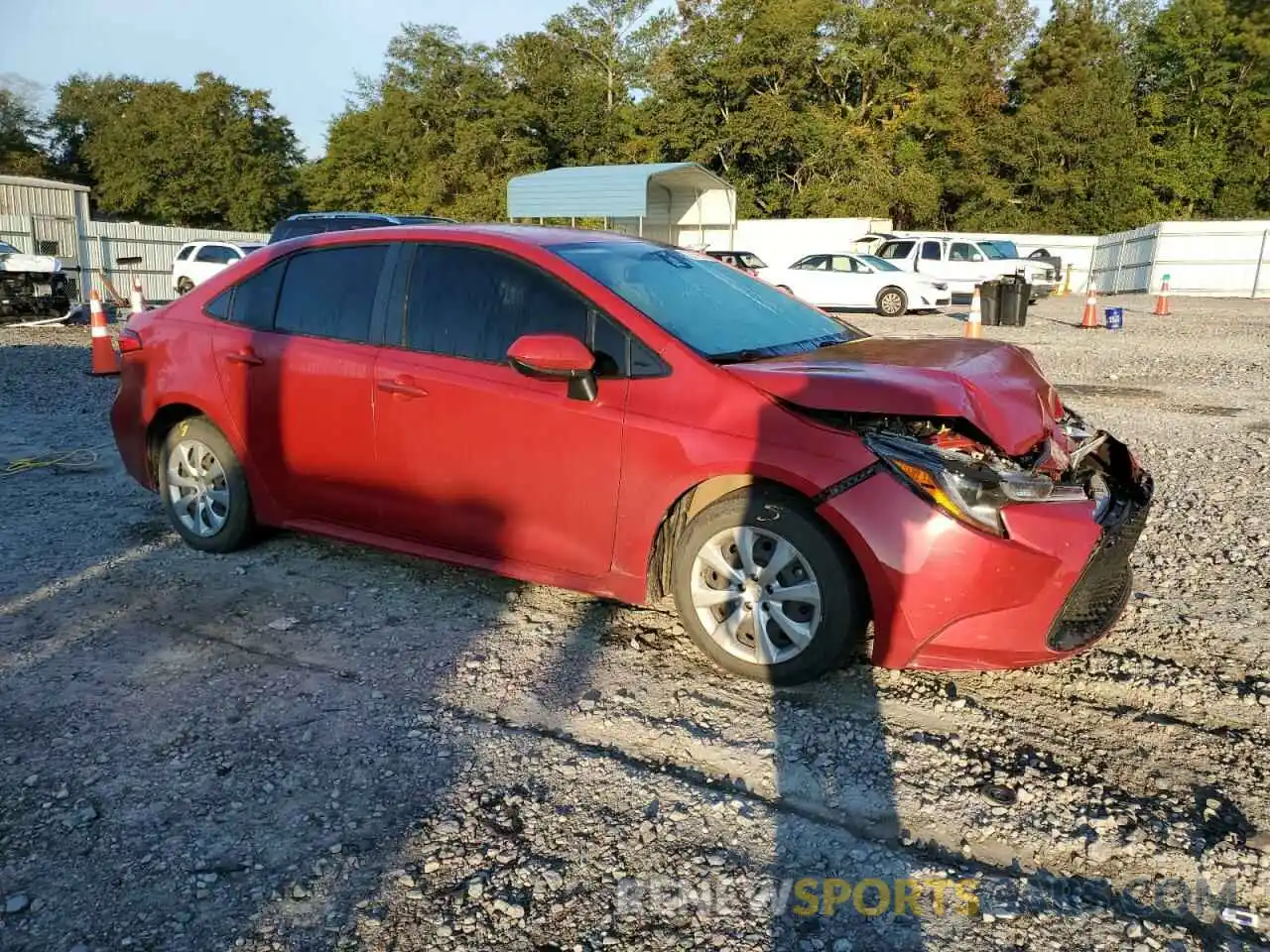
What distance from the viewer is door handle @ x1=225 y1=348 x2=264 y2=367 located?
14.9 feet

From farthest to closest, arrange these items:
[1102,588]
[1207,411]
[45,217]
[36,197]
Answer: [36,197] < [45,217] < [1207,411] < [1102,588]

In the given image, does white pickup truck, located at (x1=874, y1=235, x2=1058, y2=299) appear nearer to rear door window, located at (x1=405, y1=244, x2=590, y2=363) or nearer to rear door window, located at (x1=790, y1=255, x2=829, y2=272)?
rear door window, located at (x1=790, y1=255, x2=829, y2=272)

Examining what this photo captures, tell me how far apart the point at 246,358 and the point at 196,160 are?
57.5 meters

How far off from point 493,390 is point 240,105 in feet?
201

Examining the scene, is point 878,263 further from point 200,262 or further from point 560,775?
point 560,775

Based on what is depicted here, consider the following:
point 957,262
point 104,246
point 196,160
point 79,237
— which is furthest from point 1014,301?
point 196,160

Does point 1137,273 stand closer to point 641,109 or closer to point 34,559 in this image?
point 641,109

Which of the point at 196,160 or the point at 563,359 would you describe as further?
the point at 196,160

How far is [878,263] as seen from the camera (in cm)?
2208

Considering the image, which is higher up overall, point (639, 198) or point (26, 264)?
point (639, 198)

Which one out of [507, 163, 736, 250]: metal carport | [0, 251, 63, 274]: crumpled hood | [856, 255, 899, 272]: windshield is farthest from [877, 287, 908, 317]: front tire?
[0, 251, 63, 274]: crumpled hood

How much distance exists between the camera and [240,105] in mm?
56781

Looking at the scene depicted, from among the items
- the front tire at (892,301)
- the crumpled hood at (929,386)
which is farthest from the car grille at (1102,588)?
the front tire at (892,301)

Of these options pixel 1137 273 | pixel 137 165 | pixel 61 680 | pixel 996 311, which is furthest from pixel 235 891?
pixel 137 165
